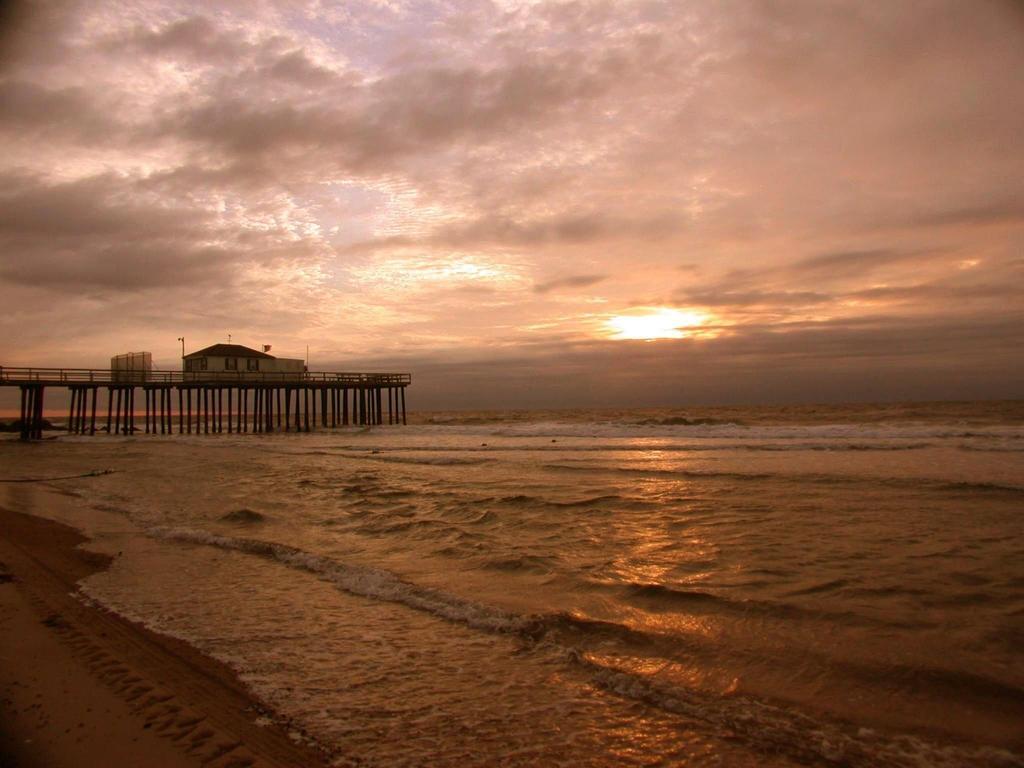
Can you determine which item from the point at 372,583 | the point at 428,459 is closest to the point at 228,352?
the point at 428,459

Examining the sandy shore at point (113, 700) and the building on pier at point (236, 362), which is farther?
the building on pier at point (236, 362)

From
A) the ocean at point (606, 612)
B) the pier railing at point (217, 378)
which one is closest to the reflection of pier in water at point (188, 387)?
the pier railing at point (217, 378)

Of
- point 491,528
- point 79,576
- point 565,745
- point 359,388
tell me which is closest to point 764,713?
point 565,745

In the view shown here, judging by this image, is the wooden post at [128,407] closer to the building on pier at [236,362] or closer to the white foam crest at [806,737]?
the building on pier at [236,362]

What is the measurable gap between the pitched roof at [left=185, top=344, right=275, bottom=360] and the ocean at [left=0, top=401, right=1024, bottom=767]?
34.5 m

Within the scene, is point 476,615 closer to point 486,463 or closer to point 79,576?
point 79,576

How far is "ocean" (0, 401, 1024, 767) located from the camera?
348 centimetres

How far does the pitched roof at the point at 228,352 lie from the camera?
45.3 meters

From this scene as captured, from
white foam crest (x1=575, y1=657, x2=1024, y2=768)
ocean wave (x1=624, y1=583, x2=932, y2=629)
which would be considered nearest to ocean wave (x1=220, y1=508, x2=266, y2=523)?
ocean wave (x1=624, y1=583, x2=932, y2=629)

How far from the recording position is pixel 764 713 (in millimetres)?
3682

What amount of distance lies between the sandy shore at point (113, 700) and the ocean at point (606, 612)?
0.23 m

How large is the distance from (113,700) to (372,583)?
9.68 ft

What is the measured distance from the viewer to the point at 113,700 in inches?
147

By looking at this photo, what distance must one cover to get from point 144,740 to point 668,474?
13284 mm
